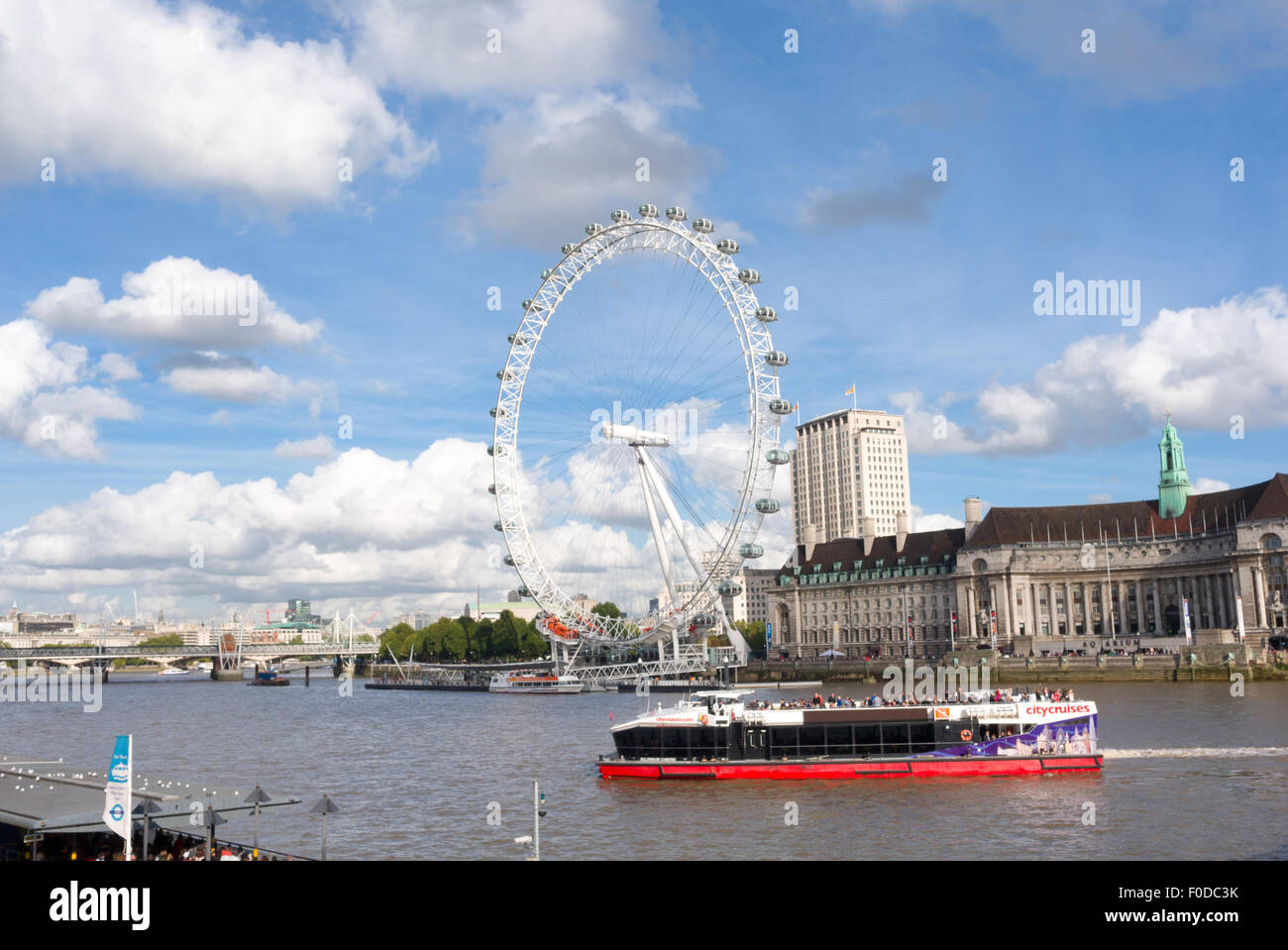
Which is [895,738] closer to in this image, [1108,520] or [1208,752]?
[1208,752]

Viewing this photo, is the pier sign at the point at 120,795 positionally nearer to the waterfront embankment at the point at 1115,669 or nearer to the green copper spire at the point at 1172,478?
the waterfront embankment at the point at 1115,669

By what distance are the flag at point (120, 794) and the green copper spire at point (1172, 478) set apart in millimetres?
147492

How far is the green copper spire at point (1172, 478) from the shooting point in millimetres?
147125

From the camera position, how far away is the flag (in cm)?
2131

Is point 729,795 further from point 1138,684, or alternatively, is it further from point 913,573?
point 913,573

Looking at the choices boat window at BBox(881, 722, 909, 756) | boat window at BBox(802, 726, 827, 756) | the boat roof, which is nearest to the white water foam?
boat window at BBox(881, 722, 909, 756)

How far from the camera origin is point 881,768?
161ft

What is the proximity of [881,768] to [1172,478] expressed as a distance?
116 metres

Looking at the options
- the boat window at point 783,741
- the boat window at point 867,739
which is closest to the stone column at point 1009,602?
the boat window at point 867,739

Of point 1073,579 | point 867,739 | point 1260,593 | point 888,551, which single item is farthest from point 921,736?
point 888,551

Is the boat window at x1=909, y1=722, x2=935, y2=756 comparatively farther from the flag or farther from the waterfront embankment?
the waterfront embankment

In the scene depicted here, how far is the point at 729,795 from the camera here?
151ft
